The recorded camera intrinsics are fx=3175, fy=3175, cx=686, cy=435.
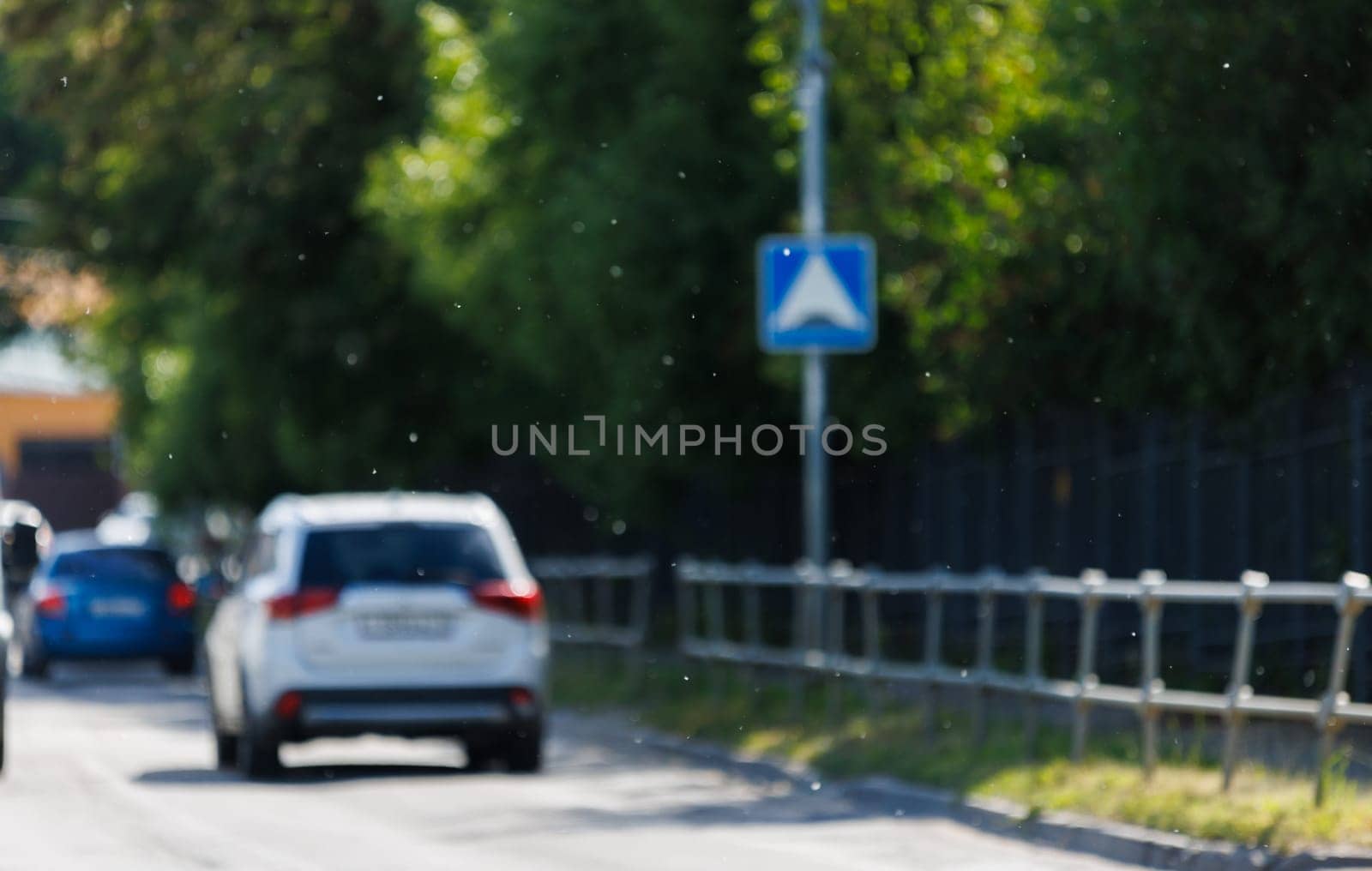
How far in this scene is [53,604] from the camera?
104ft

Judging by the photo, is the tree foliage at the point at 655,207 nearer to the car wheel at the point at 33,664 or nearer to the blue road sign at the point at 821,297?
the blue road sign at the point at 821,297

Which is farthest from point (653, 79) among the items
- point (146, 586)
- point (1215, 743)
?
point (1215, 743)

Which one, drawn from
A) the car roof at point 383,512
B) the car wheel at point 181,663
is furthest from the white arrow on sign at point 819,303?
the car wheel at point 181,663

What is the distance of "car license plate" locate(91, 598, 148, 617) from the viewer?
31.7 m

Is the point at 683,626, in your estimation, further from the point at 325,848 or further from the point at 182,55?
the point at 182,55

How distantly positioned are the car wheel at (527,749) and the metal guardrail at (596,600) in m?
6.01

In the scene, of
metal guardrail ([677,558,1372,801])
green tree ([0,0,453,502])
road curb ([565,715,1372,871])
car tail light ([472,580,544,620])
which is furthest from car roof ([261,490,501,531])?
green tree ([0,0,453,502])

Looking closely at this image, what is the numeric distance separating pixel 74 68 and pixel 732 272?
11.2 m

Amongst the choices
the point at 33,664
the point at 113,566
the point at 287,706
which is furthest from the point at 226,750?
the point at 33,664

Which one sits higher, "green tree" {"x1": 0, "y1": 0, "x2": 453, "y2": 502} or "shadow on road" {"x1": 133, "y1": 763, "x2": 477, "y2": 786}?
"green tree" {"x1": 0, "y1": 0, "x2": 453, "y2": 502}

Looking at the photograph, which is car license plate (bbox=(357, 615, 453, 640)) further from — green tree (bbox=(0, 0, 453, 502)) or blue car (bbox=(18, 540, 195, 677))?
green tree (bbox=(0, 0, 453, 502))

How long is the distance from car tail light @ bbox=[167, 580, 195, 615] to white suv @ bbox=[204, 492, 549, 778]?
1394 cm

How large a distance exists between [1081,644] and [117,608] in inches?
688

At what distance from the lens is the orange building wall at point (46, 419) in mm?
81562
